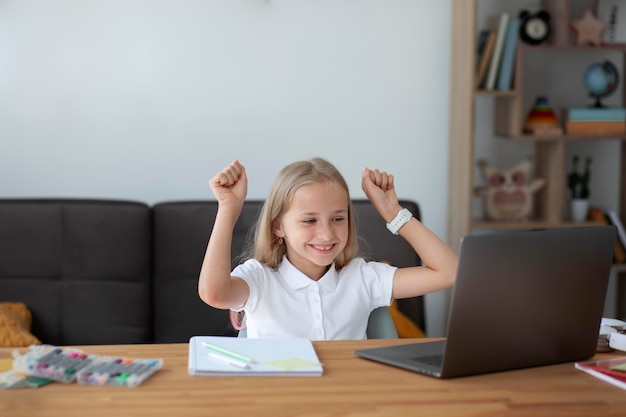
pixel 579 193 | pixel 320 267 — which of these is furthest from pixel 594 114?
pixel 320 267

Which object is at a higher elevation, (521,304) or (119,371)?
(521,304)

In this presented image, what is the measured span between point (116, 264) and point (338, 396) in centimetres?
181

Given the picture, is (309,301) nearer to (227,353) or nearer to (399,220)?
(399,220)

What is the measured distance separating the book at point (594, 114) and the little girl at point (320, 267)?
5.53 feet

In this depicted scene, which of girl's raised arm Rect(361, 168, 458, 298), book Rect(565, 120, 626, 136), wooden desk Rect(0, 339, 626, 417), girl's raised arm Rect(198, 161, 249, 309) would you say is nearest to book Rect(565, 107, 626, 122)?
book Rect(565, 120, 626, 136)

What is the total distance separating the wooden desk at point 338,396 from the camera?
1352 mm

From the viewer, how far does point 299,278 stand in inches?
84.4

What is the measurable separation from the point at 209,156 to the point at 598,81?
5.22 feet

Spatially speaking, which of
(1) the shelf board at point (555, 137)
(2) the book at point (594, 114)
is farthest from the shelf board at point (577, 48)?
(1) the shelf board at point (555, 137)

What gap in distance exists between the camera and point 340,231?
2098 mm

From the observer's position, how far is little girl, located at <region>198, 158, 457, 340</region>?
2.10 m

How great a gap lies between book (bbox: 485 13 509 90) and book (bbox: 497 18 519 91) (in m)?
0.02

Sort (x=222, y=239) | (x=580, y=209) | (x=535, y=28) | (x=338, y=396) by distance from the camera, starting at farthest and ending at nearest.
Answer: (x=580, y=209)
(x=535, y=28)
(x=222, y=239)
(x=338, y=396)

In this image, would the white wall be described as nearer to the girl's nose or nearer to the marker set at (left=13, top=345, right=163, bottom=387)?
the girl's nose
